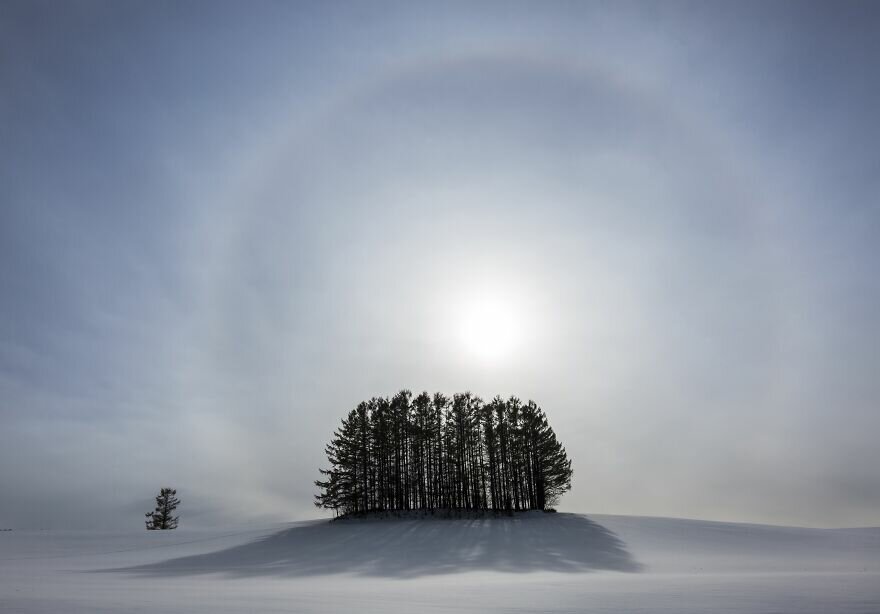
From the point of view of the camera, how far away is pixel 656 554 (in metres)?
31.2

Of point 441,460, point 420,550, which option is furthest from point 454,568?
point 441,460

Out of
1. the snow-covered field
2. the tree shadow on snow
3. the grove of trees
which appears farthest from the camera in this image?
the grove of trees

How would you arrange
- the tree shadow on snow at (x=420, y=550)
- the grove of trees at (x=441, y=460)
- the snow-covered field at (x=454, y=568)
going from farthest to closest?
1. the grove of trees at (x=441, y=460)
2. the tree shadow on snow at (x=420, y=550)
3. the snow-covered field at (x=454, y=568)

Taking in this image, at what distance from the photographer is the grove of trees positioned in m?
55.0

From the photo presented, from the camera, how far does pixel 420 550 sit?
32906mm

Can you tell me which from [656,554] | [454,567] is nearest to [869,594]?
[454,567]

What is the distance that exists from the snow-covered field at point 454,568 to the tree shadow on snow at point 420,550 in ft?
0.42

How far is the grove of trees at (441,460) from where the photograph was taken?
180 ft

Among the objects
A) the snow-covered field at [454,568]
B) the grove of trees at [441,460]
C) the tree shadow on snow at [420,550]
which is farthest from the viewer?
the grove of trees at [441,460]

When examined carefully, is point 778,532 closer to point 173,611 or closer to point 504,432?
point 504,432

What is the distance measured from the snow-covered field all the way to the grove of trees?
5.56 metres

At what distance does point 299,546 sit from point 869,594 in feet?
110

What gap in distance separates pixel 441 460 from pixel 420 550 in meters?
23.1

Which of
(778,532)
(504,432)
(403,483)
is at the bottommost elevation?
(778,532)
